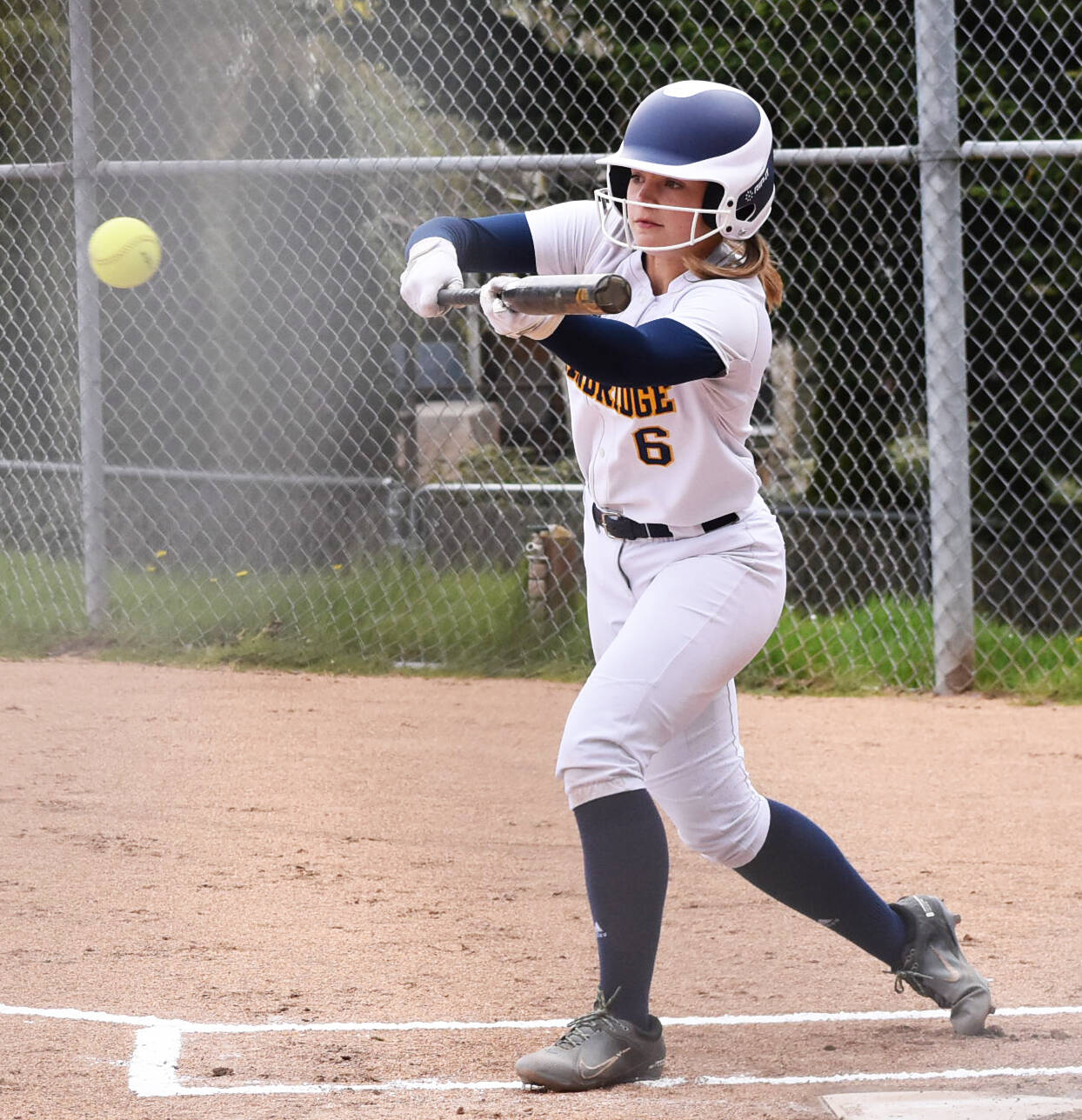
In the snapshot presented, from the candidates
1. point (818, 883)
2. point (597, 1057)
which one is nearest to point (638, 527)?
point (818, 883)

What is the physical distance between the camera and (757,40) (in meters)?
6.62

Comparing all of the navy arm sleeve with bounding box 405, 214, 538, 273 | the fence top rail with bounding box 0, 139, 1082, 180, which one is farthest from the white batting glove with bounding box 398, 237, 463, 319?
the fence top rail with bounding box 0, 139, 1082, 180

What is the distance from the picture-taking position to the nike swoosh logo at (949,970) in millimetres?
2721

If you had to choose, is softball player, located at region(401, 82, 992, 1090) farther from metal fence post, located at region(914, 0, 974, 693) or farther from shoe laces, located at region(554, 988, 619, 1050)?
metal fence post, located at region(914, 0, 974, 693)

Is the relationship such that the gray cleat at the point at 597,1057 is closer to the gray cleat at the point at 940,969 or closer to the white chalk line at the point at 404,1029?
the white chalk line at the point at 404,1029

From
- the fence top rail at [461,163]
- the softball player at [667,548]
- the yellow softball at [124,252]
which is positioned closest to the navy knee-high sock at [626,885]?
the softball player at [667,548]

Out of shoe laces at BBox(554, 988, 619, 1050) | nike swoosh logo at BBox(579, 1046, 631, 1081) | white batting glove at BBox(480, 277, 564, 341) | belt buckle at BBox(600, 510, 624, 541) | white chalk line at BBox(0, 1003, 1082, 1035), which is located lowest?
white chalk line at BBox(0, 1003, 1082, 1035)

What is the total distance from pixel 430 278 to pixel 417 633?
13.1 feet

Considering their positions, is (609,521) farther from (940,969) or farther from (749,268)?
(940,969)

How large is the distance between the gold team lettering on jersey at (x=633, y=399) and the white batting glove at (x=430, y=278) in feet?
0.77

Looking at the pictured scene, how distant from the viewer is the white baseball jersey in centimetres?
242

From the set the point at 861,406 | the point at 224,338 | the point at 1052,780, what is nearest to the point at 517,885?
the point at 1052,780

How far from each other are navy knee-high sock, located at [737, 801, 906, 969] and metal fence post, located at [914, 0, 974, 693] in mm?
2957

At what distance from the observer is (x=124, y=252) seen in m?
4.42
